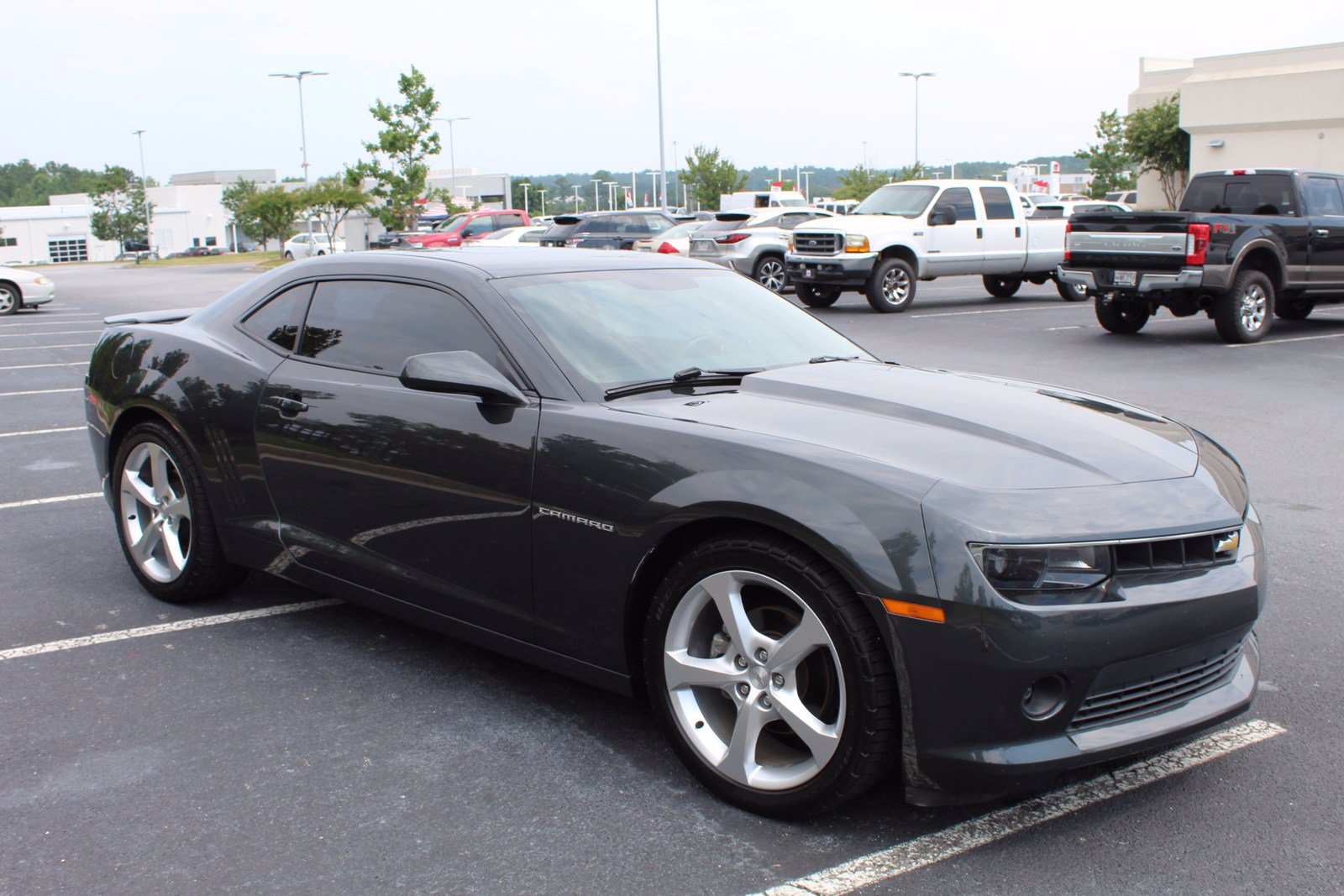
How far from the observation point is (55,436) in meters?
9.29

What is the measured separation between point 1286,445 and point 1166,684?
6083 millimetres

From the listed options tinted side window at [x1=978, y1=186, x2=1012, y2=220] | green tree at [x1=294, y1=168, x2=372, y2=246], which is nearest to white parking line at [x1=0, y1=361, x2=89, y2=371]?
tinted side window at [x1=978, y1=186, x2=1012, y2=220]

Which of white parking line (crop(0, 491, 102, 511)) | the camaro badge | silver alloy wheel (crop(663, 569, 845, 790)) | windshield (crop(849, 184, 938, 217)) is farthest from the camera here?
windshield (crop(849, 184, 938, 217))

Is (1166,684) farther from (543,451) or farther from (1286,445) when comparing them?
(1286,445)

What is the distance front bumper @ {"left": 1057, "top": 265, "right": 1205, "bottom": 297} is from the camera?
43.9 ft

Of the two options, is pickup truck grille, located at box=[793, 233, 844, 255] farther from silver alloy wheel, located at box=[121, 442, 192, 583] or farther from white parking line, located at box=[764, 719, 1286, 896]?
white parking line, located at box=[764, 719, 1286, 896]

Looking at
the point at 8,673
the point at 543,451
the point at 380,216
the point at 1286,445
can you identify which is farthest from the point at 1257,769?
the point at 380,216

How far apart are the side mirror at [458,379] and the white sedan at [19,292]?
80.3 feet

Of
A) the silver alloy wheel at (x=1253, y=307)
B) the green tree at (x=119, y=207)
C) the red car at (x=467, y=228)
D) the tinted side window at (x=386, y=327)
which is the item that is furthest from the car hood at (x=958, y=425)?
the green tree at (x=119, y=207)

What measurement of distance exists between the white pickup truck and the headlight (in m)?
16.0

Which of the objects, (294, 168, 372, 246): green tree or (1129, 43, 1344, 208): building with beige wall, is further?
(294, 168, 372, 246): green tree

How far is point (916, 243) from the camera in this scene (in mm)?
19094

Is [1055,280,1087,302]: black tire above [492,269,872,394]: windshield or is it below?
below

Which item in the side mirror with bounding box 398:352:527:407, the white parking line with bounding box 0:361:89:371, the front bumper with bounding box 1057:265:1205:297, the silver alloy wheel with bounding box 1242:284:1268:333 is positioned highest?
the side mirror with bounding box 398:352:527:407
